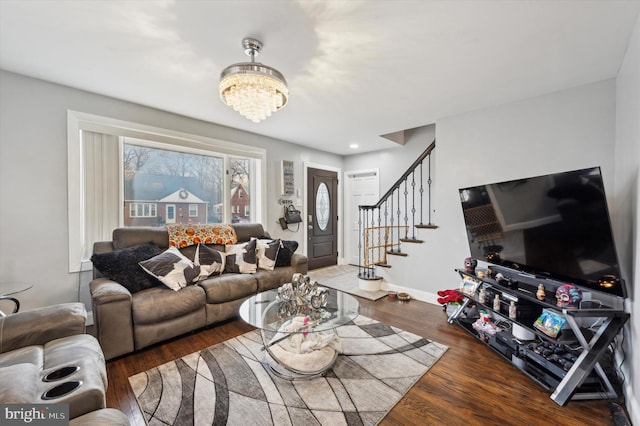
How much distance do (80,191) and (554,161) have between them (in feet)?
15.8

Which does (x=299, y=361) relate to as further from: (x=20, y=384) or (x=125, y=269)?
(x=125, y=269)

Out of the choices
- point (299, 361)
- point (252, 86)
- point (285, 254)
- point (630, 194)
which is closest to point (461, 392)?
point (299, 361)

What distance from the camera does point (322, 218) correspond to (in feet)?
17.9

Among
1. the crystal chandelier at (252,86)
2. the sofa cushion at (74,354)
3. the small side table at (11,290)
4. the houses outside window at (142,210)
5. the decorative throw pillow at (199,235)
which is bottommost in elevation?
the sofa cushion at (74,354)

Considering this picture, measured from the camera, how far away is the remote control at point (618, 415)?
1497mm

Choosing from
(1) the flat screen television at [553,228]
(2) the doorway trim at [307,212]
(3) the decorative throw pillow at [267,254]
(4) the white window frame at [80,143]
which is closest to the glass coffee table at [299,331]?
(3) the decorative throw pillow at [267,254]

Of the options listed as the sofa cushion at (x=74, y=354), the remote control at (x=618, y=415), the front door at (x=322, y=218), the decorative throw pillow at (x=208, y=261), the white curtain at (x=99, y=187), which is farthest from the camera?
the front door at (x=322, y=218)

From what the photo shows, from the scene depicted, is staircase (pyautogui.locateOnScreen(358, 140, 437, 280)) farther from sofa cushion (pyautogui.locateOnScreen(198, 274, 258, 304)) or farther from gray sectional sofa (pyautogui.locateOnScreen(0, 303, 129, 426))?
gray sectional sofa (pyautogui.locateOnScreen(0, 303, 129, 426))

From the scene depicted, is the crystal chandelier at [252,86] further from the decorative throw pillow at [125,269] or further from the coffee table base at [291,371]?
the coffee table base at [291,371]

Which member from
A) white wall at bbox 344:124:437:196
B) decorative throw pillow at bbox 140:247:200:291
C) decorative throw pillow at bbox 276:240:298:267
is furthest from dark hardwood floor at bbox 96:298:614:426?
white wall at bbox 344:124:437:196

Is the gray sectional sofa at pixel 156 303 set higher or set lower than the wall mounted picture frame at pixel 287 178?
lower

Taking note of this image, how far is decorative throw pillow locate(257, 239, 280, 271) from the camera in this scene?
326 cm

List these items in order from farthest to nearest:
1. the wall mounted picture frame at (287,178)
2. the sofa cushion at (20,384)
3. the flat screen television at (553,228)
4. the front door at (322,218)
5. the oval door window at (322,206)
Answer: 1. the oval door window at (322,206)
2. the front door at (322,218)
3. the wall mounted picture frame at (287,178)
4. the flat screen television at (553,228)
5. the sofa cushion at (20,384)

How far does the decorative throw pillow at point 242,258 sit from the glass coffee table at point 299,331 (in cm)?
90
